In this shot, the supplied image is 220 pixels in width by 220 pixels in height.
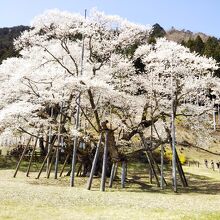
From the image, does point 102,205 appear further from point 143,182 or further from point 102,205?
point 143,182

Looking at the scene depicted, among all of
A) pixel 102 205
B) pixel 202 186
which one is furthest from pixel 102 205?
pixel 202 186

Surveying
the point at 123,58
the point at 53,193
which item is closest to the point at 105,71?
the point at 123,58

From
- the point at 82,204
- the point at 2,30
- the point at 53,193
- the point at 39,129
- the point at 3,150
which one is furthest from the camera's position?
the point at 2,30

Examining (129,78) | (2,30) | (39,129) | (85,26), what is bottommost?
(39,129)

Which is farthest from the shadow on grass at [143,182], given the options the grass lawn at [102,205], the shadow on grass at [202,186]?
the grass lawn at [102,205]

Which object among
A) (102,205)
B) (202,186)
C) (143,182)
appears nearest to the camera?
(102,205)

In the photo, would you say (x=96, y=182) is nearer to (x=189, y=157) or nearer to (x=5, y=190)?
(x=5, y=190)

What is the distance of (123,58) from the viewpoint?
3469 centimetres

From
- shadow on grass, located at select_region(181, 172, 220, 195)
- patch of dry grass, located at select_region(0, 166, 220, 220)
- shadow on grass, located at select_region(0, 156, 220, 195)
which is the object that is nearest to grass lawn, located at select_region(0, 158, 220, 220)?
patch of dry grass, located at select_region(0, 166, 220, 220)

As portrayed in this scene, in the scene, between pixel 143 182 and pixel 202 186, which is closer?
pixel 202 186

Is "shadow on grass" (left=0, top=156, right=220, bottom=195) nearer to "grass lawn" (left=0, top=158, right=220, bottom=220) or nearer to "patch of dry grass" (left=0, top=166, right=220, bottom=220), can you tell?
"grass lawn" (left=0, top=158, right=220, bottom=220)

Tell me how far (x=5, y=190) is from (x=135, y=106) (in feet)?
45.1

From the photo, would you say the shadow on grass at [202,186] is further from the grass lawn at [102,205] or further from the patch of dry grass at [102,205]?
the patch of dry grass at [102,205]

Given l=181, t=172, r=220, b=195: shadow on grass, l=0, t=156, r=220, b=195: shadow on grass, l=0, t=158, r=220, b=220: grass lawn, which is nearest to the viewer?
l=0, t=158, r=220, b=220: grass lawn
